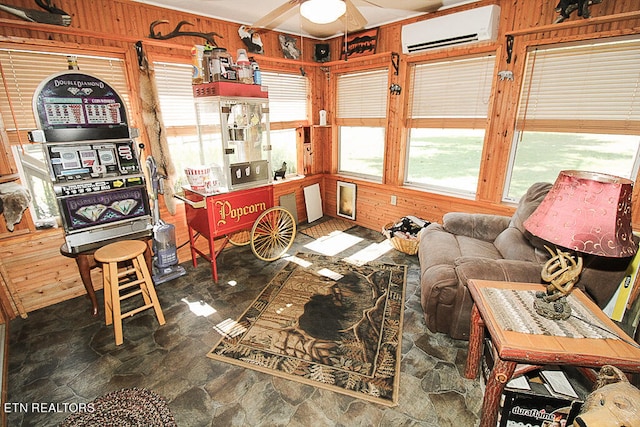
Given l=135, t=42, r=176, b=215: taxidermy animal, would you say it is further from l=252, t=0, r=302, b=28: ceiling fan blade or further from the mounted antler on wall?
l=252, t=0, r=302, b=28: ceiling fan blade

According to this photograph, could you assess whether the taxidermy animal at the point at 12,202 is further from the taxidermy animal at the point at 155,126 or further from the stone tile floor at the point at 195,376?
the taxidermy animal at the point at 155,126

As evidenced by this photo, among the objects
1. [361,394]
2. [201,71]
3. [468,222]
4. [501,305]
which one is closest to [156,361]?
[361,394]

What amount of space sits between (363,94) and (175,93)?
246 centimetres

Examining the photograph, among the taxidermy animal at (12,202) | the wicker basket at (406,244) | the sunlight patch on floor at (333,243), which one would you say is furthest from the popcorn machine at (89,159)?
the wicker basket at (406,244)

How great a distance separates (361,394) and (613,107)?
10.1ft

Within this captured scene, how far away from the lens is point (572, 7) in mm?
2494

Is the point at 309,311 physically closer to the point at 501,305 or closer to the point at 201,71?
the point at 501,305

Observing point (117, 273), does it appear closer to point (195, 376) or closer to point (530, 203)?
point (195, 376)

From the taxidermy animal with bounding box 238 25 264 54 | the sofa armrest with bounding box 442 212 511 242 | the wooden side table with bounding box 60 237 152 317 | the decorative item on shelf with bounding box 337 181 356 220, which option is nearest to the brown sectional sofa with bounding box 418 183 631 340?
the sofa armrest with bounding box 442 212 511 242

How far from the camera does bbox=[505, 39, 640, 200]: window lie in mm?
2520

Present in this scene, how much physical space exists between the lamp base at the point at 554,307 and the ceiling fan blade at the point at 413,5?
8.50ft

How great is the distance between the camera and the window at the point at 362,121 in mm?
4188

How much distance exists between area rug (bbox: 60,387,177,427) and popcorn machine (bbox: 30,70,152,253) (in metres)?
1.18

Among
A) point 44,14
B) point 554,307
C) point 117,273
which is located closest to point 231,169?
point 117,273
